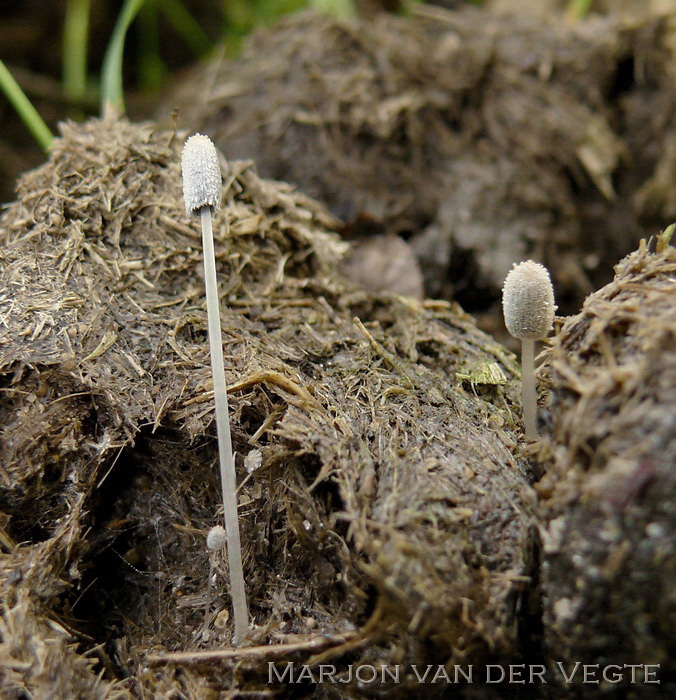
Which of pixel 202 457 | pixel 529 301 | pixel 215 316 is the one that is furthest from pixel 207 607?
pixel 529 301

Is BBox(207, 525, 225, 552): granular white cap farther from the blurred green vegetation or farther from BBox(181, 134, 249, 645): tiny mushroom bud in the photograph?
the blurred green vegetation

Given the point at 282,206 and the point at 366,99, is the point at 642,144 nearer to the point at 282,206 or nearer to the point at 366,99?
the point at 366,99

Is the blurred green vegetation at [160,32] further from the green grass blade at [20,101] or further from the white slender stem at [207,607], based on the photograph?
the white slender stem at [207,607]

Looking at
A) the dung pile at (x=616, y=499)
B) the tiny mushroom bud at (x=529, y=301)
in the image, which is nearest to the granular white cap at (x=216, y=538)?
the dung pile at (x=616, y=499)

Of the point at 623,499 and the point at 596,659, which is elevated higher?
the point at 623,499

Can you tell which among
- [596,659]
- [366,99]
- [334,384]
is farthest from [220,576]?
[366,99]
